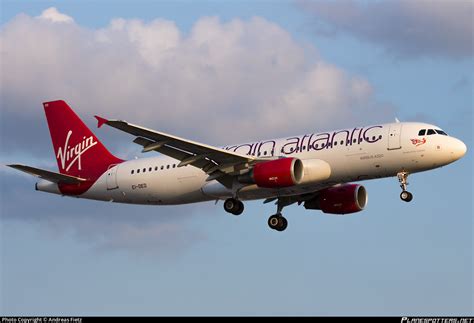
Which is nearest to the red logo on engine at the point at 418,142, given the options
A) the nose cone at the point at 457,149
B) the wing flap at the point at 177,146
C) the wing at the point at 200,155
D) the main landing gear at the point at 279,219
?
the nose cone at the point at 457,149

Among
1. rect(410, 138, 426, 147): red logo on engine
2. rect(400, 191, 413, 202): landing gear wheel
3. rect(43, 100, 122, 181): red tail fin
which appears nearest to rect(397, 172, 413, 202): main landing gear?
rect(400, 191, 413, 202): landing gear wheel

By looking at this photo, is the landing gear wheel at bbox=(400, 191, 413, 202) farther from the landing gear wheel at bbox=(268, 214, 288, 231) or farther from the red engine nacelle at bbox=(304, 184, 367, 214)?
the landing gear wheel at bbox=(268, 214, 288, 231)

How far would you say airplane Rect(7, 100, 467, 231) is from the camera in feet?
159

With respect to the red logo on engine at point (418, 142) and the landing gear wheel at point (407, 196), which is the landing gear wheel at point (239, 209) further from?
the red logo on engine at point (418, 142)

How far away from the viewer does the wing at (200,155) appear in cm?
4825

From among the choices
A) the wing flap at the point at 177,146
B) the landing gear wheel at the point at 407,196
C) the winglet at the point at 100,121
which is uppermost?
the wing flap at the point at 177,146

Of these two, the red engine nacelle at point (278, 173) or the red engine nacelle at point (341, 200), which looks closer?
the red engine nacelle at point (278, 173)

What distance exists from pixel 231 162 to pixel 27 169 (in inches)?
401

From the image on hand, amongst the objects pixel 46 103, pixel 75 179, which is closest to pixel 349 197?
pixel 75 179

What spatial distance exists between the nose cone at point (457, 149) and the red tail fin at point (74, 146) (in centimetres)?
1852

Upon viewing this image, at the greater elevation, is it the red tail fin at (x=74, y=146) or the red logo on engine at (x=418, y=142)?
the red tail fin at (x=74, y=146)

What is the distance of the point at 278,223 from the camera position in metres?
54.7

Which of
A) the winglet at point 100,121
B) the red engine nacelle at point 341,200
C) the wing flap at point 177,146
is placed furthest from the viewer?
the red engine nacelle at point 341,200

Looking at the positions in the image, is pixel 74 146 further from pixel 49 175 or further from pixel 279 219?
pixel 279 219
